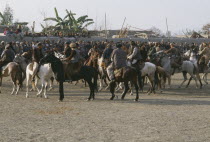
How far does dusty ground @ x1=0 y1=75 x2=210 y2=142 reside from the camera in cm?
1127

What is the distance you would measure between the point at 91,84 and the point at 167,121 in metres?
6.46

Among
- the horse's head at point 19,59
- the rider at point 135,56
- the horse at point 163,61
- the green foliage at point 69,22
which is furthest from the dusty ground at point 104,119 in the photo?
the green foliage at point 69,22

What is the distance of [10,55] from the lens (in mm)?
23062

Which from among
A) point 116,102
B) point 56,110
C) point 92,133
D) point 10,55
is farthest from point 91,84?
point 92,133

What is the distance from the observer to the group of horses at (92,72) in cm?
1884

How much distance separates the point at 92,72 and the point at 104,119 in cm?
608

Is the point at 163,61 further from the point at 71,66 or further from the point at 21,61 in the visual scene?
the point at 21,61

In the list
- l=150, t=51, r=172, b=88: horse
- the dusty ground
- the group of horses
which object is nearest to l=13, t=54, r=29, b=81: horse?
the group of horses

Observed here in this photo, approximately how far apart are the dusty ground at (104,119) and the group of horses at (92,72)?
2.35 ft

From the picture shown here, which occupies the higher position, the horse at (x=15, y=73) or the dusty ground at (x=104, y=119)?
the horse at (x=15, y=73)

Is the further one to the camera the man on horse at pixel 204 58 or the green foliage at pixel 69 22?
the green foliage at pixel 69 22

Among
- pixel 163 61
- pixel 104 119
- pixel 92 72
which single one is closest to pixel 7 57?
pixel 92 72

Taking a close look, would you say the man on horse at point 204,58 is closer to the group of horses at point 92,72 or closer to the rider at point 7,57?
the group of horses at point 92,72

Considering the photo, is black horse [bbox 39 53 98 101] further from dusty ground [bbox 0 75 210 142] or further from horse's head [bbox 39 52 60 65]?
dusty ground [bbox 0 75 210 142]
